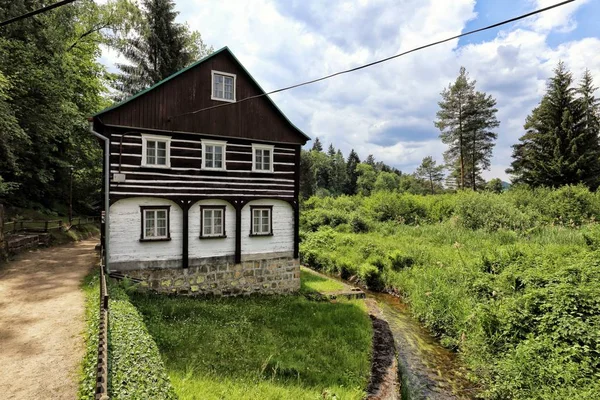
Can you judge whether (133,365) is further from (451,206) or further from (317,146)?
(317,146)

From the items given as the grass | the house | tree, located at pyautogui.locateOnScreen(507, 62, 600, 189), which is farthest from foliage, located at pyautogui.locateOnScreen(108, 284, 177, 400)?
tree, located at pyautogui.locateOnScreen(507, 62, 600, 189)

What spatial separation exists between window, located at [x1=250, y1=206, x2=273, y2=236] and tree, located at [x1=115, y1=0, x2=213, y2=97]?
51.0 ft

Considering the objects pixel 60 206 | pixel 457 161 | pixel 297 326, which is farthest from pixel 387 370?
pixel 457 161

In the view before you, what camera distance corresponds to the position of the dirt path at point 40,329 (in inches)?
230

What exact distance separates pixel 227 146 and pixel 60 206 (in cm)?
2469

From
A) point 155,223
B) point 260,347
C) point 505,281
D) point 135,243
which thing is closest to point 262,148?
point 155,223

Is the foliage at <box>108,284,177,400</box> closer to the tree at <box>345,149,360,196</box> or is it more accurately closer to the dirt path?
the dirt path

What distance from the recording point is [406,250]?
2031 centimetres

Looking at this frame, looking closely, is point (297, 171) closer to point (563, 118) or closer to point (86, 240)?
point (86, 240)

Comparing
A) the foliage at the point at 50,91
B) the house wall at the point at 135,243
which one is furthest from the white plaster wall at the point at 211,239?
the foliage at the point at 50,91

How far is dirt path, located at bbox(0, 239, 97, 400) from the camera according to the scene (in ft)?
19.1

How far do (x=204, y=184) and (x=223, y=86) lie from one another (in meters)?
4.54

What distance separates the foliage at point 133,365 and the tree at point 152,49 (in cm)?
2181

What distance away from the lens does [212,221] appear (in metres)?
14.4
